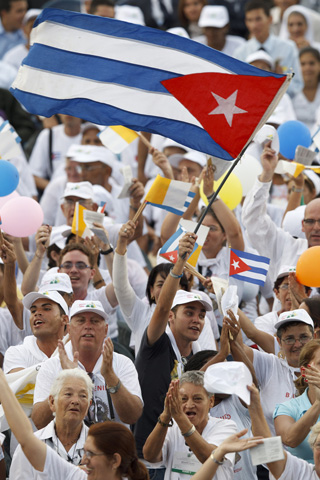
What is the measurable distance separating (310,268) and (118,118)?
72.6 inches

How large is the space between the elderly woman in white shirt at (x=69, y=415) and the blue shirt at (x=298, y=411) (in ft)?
4.18

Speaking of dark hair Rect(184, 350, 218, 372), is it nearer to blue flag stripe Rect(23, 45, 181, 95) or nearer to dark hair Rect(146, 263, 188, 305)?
dark hair Rect(146, 263, 188, 305)

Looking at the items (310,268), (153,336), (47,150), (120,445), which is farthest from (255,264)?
(47,150)

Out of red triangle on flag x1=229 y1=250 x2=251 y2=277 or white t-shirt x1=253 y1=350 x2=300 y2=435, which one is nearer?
white t-shirt x1=253 y1=350 x2=300 y2=435

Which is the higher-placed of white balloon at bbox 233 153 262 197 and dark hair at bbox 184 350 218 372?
white balloon at bbox 233 153 262 197

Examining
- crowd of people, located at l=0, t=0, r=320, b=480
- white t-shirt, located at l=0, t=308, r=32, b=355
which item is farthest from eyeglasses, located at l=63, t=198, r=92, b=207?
white t-shirt, located at l=0, t=308, r=32, b=355

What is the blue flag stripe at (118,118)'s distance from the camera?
785 centimetres

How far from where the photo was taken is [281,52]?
46.5ft

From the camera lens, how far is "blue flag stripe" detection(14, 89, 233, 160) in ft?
25.8

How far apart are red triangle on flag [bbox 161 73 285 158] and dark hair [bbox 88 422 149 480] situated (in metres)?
2.45

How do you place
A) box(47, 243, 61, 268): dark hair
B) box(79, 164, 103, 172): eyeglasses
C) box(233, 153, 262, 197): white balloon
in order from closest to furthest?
1. box(47, 243, 61, 268): dark hair
2. box(233, 153, 262, 197): white balloon
3. box(79, 164, 103, 172): eyeglasses

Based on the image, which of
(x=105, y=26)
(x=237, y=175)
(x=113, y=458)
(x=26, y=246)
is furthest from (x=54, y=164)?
(x=113, y=458)

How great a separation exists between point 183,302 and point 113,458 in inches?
82.6

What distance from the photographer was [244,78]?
7.69m
